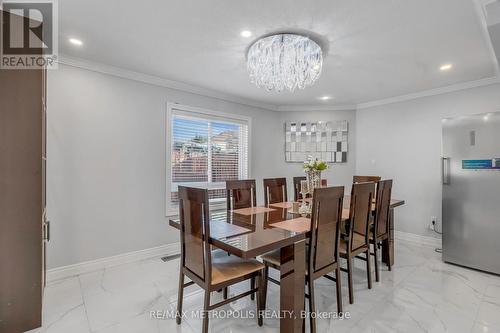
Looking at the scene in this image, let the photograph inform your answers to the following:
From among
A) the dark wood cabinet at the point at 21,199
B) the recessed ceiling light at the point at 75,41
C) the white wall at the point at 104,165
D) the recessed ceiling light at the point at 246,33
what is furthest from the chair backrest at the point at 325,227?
the recessed ceiling light at the point at 75,41

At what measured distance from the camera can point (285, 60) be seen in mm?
2391

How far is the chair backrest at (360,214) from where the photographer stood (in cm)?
226

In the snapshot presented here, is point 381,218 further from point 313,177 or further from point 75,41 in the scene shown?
point 75,41

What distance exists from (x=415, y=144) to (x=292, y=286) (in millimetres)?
3454

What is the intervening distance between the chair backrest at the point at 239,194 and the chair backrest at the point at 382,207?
1.39 m

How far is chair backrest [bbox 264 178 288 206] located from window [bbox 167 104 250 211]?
117 cm

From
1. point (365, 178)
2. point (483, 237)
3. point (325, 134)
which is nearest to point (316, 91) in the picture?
point (325, 134)

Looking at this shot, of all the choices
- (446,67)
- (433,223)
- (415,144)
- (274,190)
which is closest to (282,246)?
(274,190)

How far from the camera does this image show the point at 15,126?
179cm

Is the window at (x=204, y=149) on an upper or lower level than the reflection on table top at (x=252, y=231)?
upper

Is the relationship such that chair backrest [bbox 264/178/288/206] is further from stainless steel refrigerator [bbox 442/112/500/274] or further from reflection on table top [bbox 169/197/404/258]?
stainless steel refrigerator [bbox 442/112/500/274]

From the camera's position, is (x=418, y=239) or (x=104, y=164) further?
(x=418, y=239)

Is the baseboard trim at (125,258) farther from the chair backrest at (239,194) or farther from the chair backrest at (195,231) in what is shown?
the chair backrest at (195,231)

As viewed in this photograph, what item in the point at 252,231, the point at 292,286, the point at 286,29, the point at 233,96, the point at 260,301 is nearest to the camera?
the point at 292,286
